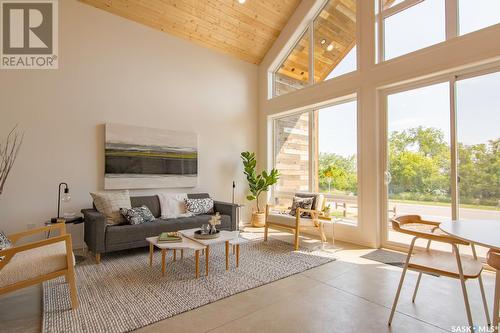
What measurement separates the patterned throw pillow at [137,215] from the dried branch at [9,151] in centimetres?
154

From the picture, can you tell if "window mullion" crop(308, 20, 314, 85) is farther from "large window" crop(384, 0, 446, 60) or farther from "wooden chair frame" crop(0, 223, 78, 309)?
"wooden chair frame" crop(0, 223, 78, 309)

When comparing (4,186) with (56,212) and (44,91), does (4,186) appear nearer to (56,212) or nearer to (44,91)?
(56,212)

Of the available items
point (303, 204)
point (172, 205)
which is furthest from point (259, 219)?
point (172, 205)

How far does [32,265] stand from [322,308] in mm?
2414

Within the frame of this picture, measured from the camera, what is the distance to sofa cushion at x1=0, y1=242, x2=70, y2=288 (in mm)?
2061

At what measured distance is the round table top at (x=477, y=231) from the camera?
1.46m

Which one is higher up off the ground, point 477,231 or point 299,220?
point 477,231

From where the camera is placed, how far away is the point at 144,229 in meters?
3.68

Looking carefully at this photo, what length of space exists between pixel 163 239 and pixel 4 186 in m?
2.42

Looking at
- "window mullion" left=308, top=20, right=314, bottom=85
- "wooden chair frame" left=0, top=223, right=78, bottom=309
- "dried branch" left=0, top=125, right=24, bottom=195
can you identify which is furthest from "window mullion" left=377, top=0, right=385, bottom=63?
"dried branch" left=0, top=125, right=24, bottom=195

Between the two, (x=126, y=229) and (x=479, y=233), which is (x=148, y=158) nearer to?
(x=126, y=229)

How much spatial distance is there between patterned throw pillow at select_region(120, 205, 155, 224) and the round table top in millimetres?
3496

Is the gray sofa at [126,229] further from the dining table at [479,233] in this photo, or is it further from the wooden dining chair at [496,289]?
the wooden dining chair at [496,289]

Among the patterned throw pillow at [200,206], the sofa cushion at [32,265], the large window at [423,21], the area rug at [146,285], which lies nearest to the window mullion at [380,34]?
the large window at [423,21]
